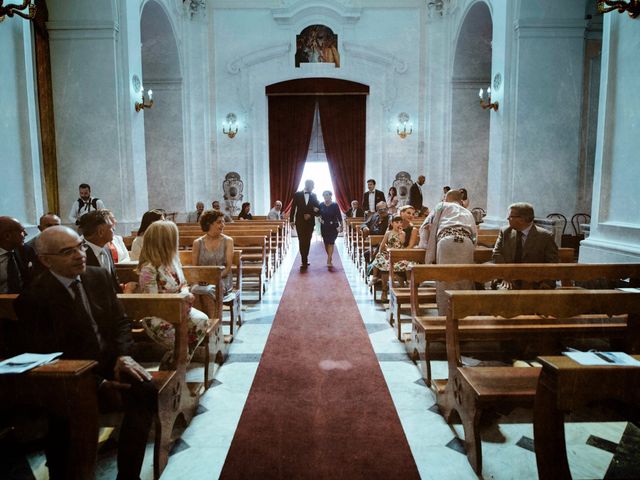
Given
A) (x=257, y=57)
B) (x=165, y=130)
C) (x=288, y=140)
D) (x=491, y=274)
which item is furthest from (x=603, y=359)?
(x=288, y=140)

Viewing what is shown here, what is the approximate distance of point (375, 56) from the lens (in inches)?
535

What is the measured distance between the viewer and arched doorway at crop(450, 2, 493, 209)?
39.9 ft

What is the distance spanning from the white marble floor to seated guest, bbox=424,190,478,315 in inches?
34.1

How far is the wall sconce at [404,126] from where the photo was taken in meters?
13.6

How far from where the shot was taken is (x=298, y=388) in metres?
3.38

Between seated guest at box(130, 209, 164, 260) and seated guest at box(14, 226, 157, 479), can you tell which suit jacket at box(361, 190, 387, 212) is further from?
seated guest at box(14, 226, 157, 479)

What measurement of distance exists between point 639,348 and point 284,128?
42.6 feet

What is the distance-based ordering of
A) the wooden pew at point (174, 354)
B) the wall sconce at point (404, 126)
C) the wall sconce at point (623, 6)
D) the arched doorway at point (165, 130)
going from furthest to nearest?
the wall sconce at point (404, 126) → the arched doorway at point (165, 130) → the wall sconce at point (623, 6) → the wooden pew at point (174, 354)

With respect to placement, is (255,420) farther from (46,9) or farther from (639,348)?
(46,9)

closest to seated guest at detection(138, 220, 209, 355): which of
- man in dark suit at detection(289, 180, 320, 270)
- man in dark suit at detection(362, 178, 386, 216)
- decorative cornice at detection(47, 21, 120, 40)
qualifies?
man in dark suit at detection(289, 180, 320, 270)

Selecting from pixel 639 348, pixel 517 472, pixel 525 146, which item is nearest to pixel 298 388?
pixel 517 472

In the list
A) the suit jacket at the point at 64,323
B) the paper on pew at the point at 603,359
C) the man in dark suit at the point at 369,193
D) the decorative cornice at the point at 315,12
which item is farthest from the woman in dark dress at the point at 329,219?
the decorative cornice at the point at 315,12

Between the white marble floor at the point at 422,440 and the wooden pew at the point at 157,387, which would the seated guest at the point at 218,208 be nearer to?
the white marble floor at the point at 422,440

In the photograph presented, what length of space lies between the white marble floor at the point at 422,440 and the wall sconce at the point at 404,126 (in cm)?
1073
